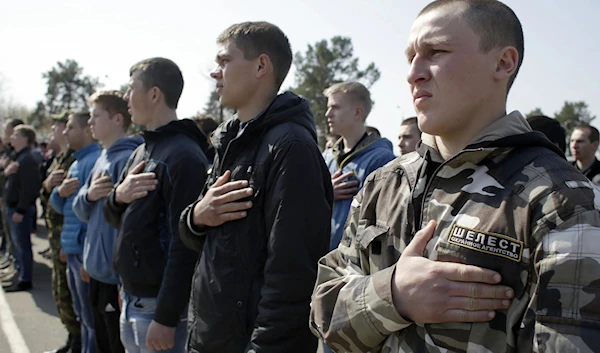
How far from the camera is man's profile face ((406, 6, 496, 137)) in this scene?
1.37m

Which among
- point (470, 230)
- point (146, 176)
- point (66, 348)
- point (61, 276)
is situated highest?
point (470, 230)

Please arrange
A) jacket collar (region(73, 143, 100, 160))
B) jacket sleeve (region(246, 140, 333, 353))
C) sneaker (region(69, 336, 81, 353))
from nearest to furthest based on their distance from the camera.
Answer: jacket sleeve (region(246, 140, 333, 353))
sneaker (region(69, 336, 81, 353))
jacket collar (region(73, 143, 100, 160))

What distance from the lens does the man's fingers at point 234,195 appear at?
2.33 meters

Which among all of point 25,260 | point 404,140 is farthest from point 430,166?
point 25,260

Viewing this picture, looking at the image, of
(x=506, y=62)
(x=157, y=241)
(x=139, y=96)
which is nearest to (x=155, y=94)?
(x=139, y=96)

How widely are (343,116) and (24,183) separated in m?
5.88

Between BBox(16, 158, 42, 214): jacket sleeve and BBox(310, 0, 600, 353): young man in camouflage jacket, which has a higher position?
BBox(310, 0, 600, 353): young man in camouflage jacket

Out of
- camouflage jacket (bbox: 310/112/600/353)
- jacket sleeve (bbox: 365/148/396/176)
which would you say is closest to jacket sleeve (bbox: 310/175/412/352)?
camouflage jacket (bbox: 310/112/600/353)

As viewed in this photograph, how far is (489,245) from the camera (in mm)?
Answer: 1229

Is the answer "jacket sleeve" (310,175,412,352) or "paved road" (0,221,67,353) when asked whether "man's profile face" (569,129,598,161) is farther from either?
"paved road" (0,221,67,353)

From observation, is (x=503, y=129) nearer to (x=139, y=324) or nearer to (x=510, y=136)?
(x=510, y=136)

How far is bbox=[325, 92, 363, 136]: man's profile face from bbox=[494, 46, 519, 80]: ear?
342cm

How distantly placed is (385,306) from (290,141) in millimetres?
1141

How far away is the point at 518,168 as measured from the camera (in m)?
1.29
